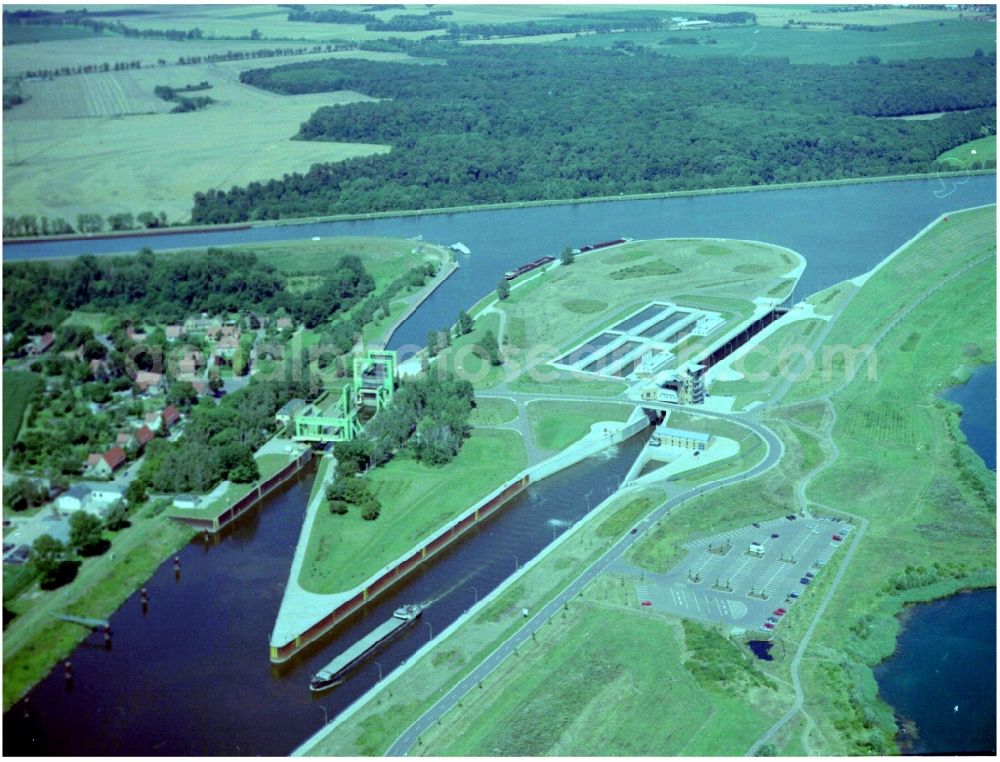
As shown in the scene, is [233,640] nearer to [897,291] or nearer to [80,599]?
[80,599]

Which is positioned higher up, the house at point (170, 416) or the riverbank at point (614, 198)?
the house at point (170, 416)

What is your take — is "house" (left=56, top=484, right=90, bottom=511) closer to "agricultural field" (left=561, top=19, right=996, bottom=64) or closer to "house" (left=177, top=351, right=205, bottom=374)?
"house" (left=177, top=351, right=205, bottom=374)

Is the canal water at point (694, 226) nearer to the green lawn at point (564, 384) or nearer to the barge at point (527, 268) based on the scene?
the barge at point (527, 268)

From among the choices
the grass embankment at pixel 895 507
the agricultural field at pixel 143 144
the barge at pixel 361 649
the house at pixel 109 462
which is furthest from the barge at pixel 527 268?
the barge at pixel 361 649

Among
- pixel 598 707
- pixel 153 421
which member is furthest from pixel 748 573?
pixel 153 421

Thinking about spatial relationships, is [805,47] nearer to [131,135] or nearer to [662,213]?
[662,213]

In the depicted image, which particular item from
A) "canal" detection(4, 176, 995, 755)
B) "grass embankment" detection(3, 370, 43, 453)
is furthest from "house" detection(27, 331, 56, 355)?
"canal" detection(4, 176, 995, 755)
